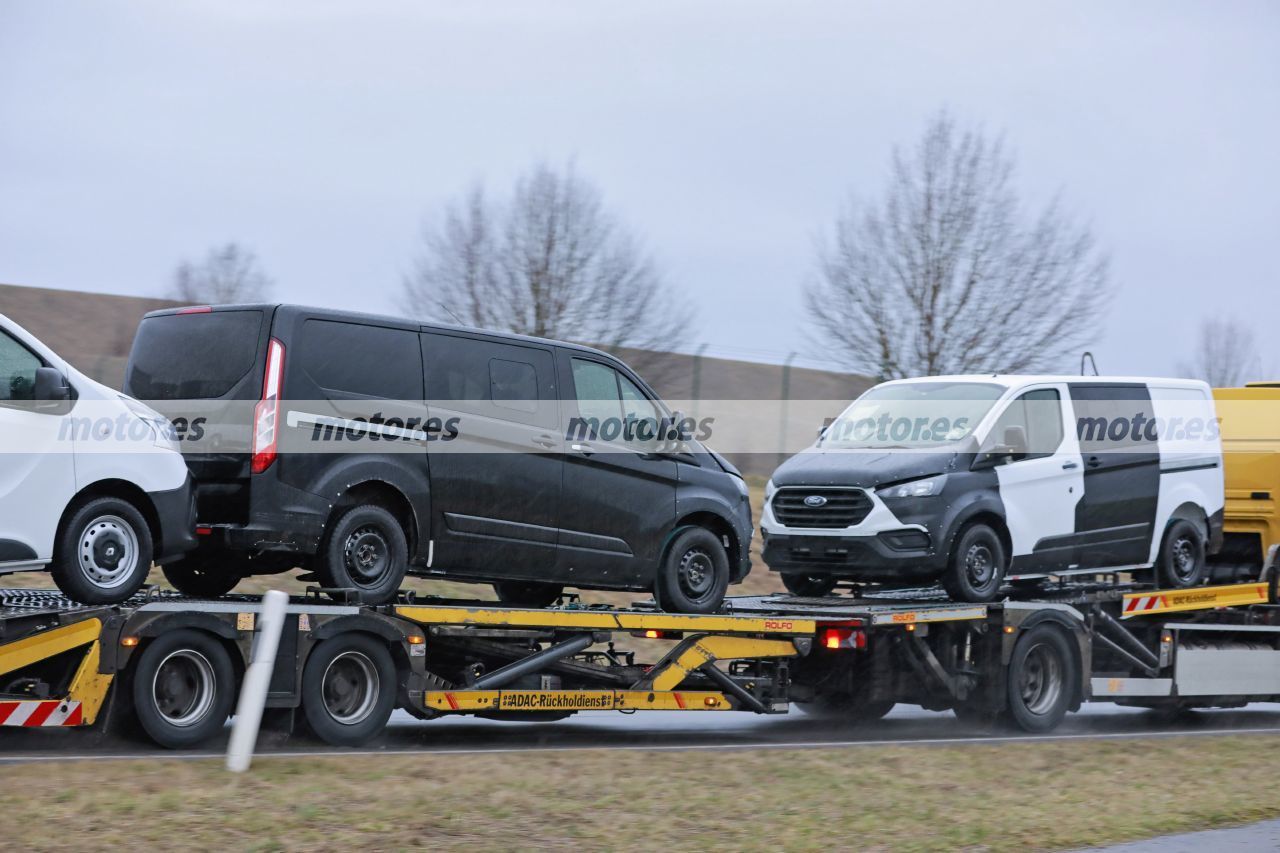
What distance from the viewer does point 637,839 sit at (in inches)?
301

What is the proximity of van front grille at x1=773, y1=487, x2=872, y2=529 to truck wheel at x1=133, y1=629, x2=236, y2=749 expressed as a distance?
17.4ft

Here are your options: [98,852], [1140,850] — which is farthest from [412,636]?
[1140,850]

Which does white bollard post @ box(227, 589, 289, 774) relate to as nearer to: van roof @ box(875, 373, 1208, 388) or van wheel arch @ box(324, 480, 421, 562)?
van wheel arch @ box(324, 480, 421, 562)

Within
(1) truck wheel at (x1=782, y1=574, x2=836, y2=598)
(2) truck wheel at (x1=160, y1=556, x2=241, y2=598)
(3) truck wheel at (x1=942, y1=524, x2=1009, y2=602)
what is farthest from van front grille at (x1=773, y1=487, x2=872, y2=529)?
(2) truck wheel at (x1=160, y1=556, x2=241, y2=598)

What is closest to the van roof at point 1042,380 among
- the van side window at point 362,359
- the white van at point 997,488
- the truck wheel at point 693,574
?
the white van at point 997,488

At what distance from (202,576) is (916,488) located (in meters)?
5.55

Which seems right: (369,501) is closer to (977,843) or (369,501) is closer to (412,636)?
(412,636)

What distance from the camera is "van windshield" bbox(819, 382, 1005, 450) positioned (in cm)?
1312

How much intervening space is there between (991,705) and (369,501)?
5.87 metres

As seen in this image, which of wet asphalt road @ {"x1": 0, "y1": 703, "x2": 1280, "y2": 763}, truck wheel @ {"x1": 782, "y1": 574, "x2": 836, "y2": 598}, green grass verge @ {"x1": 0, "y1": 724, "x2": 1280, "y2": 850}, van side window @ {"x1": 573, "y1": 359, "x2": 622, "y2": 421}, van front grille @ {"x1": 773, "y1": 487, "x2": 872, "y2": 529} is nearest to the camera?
green grass verge @ {"x1": 0, "y1": 724, "x2": 1280, "y2": 850}

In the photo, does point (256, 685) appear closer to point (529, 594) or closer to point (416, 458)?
point (416, 458)

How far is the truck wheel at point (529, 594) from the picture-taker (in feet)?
38.0

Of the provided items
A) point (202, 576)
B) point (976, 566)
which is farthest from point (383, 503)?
point (976, 566)

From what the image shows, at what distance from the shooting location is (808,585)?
13.5m
